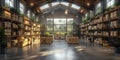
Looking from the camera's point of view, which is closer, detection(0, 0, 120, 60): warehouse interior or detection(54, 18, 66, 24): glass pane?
detection(0, 0, 120, 60): warehouse interior

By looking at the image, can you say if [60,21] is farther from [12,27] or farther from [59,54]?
[59,54]

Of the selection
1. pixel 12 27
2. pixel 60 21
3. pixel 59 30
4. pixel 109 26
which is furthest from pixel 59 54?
pixel 60 21

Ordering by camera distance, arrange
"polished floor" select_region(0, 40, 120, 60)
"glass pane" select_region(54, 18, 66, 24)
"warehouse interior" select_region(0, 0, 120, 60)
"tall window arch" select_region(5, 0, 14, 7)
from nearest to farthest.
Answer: "polished floor" select_region(0, 40, 120, 60) → "warehouse interior" select_region(0, 0, 120, 60) → "tall window arch" select_region(5, 0, 14, 7) → "glass pane" select_region(54, 18, 66, 24)

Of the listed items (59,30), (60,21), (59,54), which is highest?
(60,21)

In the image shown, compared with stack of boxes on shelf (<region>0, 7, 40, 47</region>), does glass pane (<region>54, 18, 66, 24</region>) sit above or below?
above

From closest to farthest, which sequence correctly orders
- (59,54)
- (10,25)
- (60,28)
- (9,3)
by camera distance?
(59,54) → (10,25) → (9,3) → (60,28)

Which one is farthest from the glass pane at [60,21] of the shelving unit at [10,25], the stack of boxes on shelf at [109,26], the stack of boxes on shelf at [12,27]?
the shelving unit at [10,25]

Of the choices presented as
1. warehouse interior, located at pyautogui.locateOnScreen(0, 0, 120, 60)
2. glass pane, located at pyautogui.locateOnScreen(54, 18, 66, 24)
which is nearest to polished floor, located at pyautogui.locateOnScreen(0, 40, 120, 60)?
warehouse interior, located at pyautogui.locateOnScreen(0, 0, 120, 60)

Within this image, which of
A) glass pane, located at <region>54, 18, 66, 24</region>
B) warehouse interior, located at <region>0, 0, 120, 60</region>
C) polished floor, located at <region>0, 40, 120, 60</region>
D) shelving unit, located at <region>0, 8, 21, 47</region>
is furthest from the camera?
glass pane, located at <region>54, 18, 66, 24</region>

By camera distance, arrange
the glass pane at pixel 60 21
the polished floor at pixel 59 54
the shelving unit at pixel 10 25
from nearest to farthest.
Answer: the polished floor at pixel 59 54 < the shelving unit at pixel 10 25 < the glass pane at pixel 60 21

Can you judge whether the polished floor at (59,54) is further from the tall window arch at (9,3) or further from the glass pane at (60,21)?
the glass pane at (60,21)

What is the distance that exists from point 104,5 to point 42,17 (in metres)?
15.8

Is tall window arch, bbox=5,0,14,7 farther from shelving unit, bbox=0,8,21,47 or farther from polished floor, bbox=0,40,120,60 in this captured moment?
polished floor, bbox=0,40,120,60

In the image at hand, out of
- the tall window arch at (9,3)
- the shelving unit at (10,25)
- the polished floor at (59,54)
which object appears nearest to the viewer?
the polished floor at (59,54)
